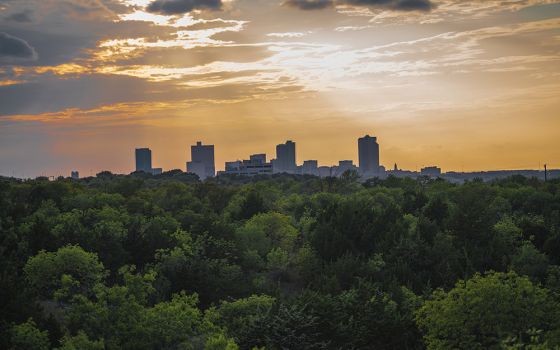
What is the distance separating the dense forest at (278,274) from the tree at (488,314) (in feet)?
0.27

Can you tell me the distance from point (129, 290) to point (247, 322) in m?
7.92

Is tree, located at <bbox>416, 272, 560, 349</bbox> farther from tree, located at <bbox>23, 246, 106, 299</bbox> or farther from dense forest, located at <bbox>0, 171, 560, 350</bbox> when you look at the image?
tree, located at <bbox>23, 246, 106, 299</bbox>

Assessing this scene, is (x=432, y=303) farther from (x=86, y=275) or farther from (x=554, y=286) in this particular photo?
(x=86, y=275)

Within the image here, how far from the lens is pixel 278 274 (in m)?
78.2

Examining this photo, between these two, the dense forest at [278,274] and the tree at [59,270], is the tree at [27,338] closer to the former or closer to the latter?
the dense forest at [278,274]

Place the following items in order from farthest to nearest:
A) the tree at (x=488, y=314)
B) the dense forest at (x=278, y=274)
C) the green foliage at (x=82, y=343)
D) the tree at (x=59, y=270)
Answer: the tree at (x=59, y=270) < the dense forest at (x=278, y=274) < the tree at (x=488, y=314) < the green foliage at (x=82, y=343)

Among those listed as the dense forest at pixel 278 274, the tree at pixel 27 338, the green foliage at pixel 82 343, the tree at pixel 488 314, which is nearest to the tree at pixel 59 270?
the dense forest at pixel 278 274

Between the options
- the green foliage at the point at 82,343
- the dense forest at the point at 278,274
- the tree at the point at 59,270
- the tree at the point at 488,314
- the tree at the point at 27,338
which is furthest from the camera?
the tree at the point at 59,270

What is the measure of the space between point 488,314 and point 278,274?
38369mm

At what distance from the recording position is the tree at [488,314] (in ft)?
137

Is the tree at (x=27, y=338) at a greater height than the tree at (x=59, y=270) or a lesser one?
lesser

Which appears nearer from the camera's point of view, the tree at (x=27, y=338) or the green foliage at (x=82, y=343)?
the green foliage at (x=82, y=343)

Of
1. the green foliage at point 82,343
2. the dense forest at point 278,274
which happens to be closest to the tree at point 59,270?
the dense forest at point 278,274

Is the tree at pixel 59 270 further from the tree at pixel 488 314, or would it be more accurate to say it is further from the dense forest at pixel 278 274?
the tree at pixel 488 314
